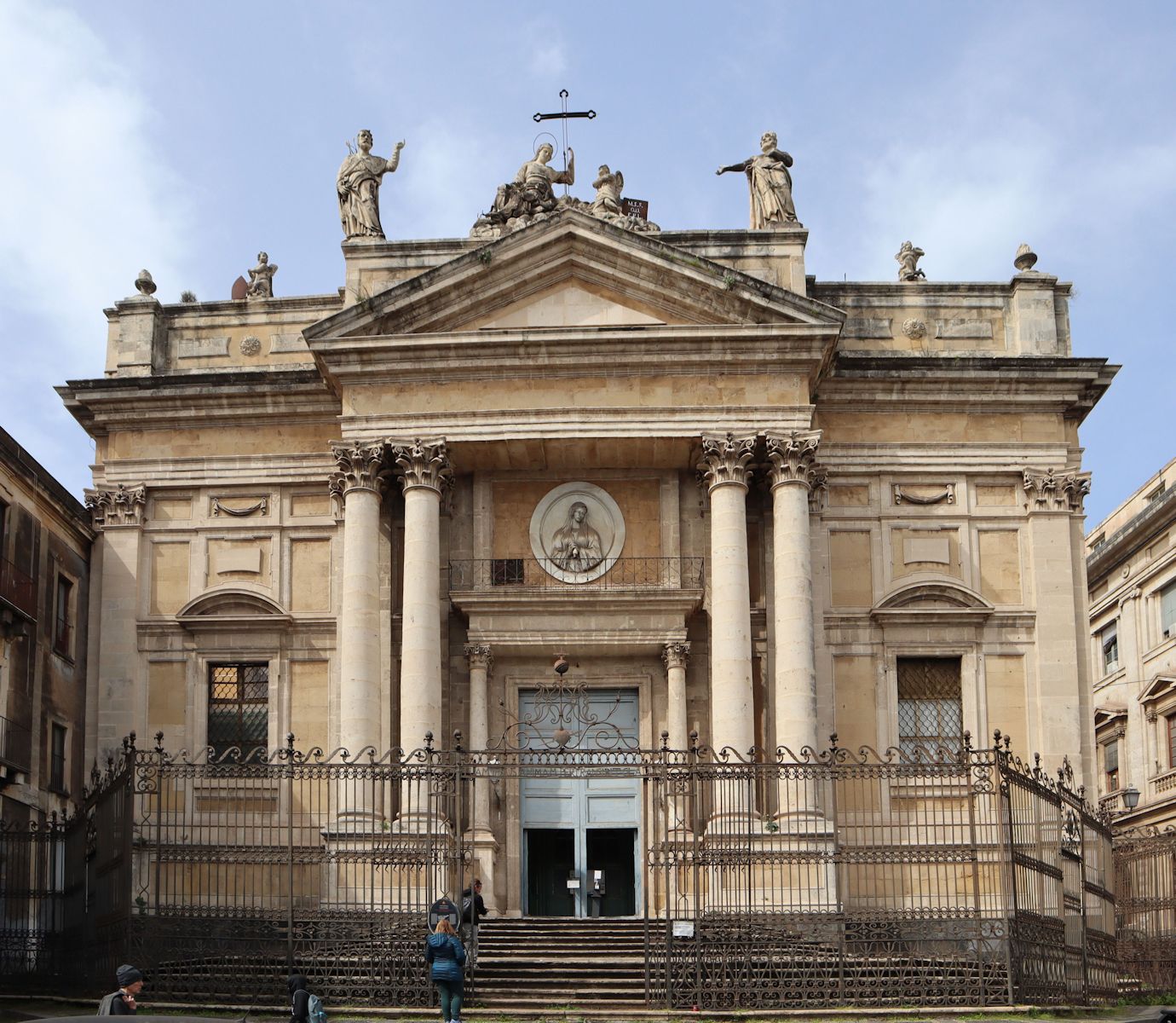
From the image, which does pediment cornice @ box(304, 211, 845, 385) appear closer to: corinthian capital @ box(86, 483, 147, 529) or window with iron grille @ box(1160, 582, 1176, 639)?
corinthian capital @ box(86, 483, 147, 529)

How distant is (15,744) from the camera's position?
1190 inches

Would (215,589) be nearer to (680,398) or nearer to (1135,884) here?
(680,398)

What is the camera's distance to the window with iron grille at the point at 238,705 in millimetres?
32281

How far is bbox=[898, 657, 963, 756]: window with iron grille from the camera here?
31.9 meters

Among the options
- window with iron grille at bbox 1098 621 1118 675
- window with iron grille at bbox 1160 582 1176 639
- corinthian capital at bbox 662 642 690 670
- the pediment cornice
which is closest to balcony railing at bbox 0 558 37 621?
the pediment cornice

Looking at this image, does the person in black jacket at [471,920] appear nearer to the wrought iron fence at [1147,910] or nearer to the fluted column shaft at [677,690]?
the fluted column shaft at [677,690]

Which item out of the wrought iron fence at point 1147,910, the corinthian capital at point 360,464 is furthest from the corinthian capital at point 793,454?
the wrought iron fence at point 1147,910

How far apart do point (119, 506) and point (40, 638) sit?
2.99 metres

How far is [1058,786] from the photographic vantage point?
2453 cm

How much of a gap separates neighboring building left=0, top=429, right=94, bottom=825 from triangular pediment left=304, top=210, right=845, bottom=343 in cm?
571

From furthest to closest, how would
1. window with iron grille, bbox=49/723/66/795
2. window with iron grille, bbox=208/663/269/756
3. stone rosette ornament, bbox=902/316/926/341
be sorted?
stone rosette ornament, bbox=902/316/926/341
window with iron grille, bbox=208/663/269/756
window with iron grille, bbox=49/723/66/795

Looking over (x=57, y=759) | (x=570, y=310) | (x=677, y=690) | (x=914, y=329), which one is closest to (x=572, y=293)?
(x=570, y=310)

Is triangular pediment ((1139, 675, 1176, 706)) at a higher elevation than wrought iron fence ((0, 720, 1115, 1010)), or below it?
higher

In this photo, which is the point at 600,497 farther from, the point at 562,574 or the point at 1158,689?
the point at 1158,689
